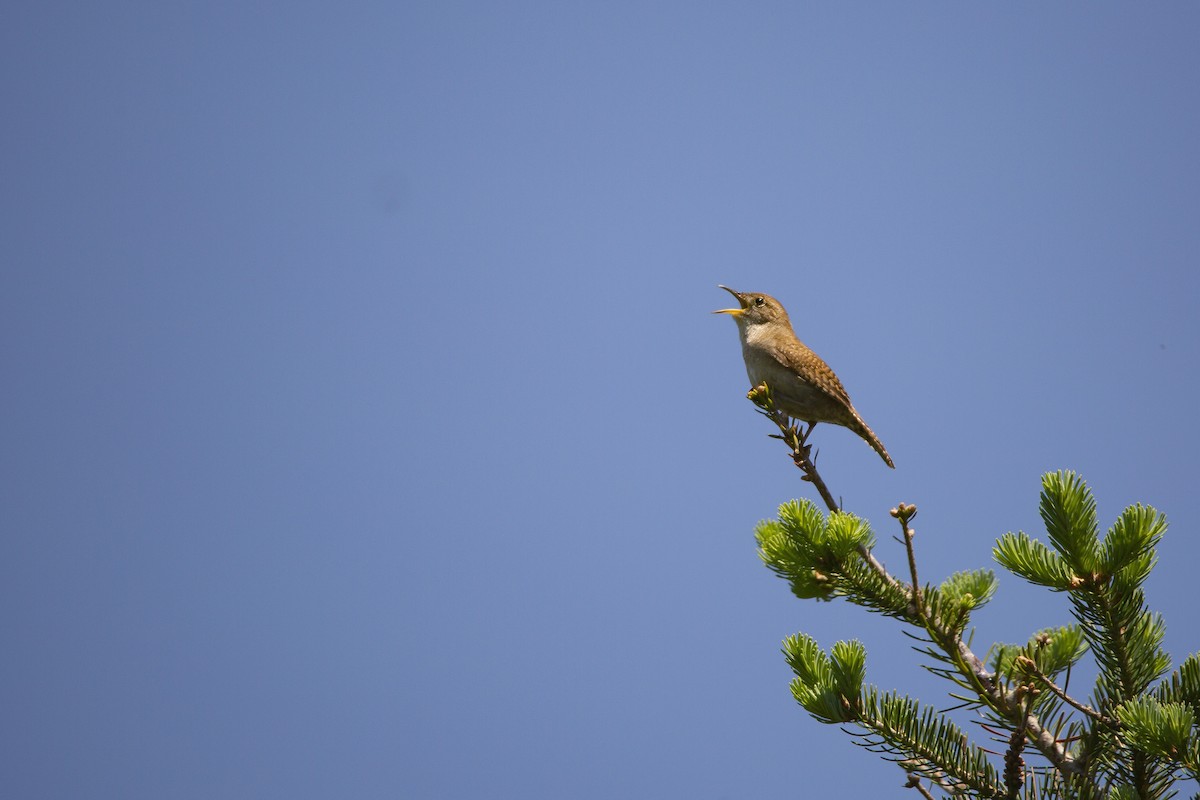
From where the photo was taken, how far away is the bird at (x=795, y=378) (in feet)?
22.2

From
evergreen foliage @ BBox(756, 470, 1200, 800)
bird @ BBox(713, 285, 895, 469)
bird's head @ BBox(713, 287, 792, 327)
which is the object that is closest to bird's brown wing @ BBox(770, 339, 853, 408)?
bird @ BBox(713, 285, 895, 469)

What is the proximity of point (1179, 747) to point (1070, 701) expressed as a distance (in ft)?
1.25

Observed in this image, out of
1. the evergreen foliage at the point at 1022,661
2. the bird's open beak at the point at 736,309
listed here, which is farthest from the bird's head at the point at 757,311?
the evergreen foliage at the point at 1022,661

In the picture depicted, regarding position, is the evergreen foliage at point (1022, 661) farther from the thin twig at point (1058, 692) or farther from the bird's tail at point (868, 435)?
the bird's tail at point (868, 435)

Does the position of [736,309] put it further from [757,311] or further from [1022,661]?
[1022,661]

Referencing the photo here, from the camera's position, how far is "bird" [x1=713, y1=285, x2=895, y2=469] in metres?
6.78

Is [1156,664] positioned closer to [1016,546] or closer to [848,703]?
[1016,546]

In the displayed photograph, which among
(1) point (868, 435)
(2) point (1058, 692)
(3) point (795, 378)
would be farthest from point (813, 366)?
(2) point (1058, 692)

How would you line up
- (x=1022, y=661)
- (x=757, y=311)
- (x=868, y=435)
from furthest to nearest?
(x=757, y=311), (x=868, y=435), (x=1022, y=661)

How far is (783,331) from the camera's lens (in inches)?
306

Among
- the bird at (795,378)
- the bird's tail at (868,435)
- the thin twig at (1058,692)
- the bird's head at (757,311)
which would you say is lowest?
the thin twig at (1058,692)

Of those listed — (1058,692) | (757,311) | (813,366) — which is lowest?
(1058,692)

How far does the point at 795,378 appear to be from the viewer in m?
6.97

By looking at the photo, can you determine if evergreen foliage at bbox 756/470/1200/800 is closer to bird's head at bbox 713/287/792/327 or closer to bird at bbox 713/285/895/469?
bird at bbox 713/285/895/469
